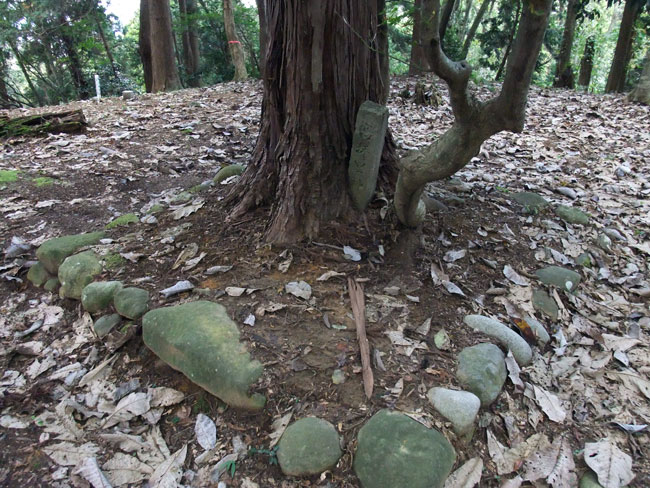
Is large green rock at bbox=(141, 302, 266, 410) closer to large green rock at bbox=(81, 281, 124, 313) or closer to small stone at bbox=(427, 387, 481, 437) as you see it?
large green rock at bbox=(81, 281, 124, 313)

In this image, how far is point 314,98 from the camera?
2844 mm

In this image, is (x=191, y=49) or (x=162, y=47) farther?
(x=191, y=49)

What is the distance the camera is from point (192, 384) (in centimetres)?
243

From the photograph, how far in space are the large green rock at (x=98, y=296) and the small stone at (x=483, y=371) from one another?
2252mm

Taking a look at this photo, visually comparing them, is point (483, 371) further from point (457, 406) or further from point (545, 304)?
point (545, 304)

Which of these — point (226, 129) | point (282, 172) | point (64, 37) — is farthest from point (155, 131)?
point (64, 37)

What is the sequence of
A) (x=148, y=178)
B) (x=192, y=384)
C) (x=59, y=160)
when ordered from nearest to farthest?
1. (x=192, y=384)
2. (x=148, y=178)
3. (x=59, y=160)

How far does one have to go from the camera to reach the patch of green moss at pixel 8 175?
4.54 metres

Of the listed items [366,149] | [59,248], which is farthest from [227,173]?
[366,149]

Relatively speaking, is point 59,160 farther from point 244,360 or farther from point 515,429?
point 515,429

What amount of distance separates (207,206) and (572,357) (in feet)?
9.49

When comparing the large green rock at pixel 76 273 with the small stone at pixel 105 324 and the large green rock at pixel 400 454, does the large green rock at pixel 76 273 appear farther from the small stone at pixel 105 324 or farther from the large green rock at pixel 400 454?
the large green rock at pixel 400 454

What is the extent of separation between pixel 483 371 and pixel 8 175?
16.5 feet

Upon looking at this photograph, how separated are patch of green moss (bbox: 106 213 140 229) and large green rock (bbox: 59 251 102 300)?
54 centimetres
